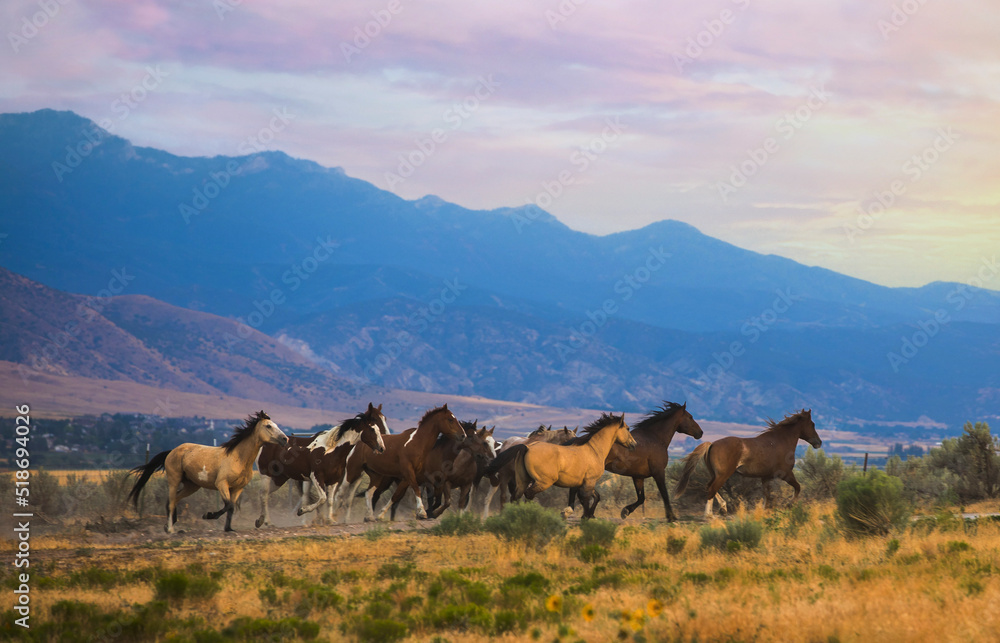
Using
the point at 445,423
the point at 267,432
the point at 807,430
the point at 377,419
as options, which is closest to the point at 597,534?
the point at 445,423

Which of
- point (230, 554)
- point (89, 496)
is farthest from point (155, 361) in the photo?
point (230, 554)

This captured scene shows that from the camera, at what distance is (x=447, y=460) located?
2145 cm

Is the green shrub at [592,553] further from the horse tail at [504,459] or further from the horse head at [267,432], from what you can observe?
the horse head at [267,432]

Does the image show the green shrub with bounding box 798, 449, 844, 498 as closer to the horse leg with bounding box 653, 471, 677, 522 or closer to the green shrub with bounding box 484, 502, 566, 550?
the horse leg with bounding box 653, 471, 677, 522

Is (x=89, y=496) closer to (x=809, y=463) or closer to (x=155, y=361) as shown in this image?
(x=809, y=463)

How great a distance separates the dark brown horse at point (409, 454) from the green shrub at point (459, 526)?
2.69 meters

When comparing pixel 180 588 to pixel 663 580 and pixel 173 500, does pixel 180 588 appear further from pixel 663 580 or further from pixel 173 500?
pixel 173 500

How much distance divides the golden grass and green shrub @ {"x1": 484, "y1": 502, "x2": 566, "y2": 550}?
0.30 m

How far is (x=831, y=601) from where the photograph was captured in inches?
390

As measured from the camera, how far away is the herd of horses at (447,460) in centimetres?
1828

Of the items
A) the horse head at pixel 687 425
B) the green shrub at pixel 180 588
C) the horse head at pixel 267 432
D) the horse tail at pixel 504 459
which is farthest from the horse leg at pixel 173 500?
the horse head at pixel 687 425

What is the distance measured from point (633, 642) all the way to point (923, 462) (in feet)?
70.5

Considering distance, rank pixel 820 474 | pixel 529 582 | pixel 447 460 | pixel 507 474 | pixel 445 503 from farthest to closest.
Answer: pixel 820 474 → pixel 447 460 → pixel 445 503 → pixel 507 474 → pixel 529 582

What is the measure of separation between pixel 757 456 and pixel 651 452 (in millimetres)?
2222
